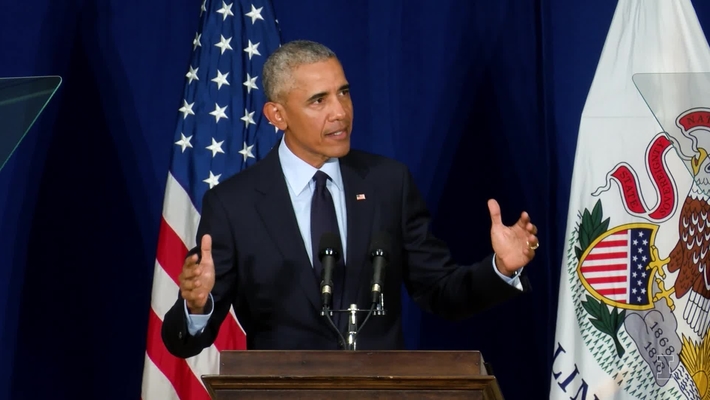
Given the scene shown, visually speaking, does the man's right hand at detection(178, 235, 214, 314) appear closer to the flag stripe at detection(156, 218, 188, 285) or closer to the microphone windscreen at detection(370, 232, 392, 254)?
the microphone windscreen at detection(370, 232, 392, 254)

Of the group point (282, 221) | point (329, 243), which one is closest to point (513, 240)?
point (329, 243)

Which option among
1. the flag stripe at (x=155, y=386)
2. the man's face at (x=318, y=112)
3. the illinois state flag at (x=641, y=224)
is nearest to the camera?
the man's face at (x=318, y=112)

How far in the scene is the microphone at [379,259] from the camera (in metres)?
2.61

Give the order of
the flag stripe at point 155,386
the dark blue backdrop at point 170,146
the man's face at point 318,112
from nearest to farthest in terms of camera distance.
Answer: the man's face at point 318,112 → the flag stripe at point 155,386 → the dark blue backdrop at point 170,146

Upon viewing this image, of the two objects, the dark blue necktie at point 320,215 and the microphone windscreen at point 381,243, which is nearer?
the microphone windscreen at point 381,243

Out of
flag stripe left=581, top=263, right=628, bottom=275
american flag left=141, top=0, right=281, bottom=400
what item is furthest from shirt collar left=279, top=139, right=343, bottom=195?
flag stripe left=581, top=263, right=628, bottom=275

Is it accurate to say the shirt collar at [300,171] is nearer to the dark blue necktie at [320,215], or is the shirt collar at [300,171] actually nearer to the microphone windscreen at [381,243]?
the dark blue necktie at [320,215]

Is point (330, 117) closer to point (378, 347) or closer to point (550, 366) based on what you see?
point (378, 347)

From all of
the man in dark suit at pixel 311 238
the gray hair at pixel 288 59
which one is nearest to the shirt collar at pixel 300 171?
the man in dark suit at pixel 311 238

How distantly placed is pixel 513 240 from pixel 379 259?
0.35m

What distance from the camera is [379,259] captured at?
267 centimetres

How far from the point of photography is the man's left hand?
2.70 m

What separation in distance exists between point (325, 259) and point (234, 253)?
57cm

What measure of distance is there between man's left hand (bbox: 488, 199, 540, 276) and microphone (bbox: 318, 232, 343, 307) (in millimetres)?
400
